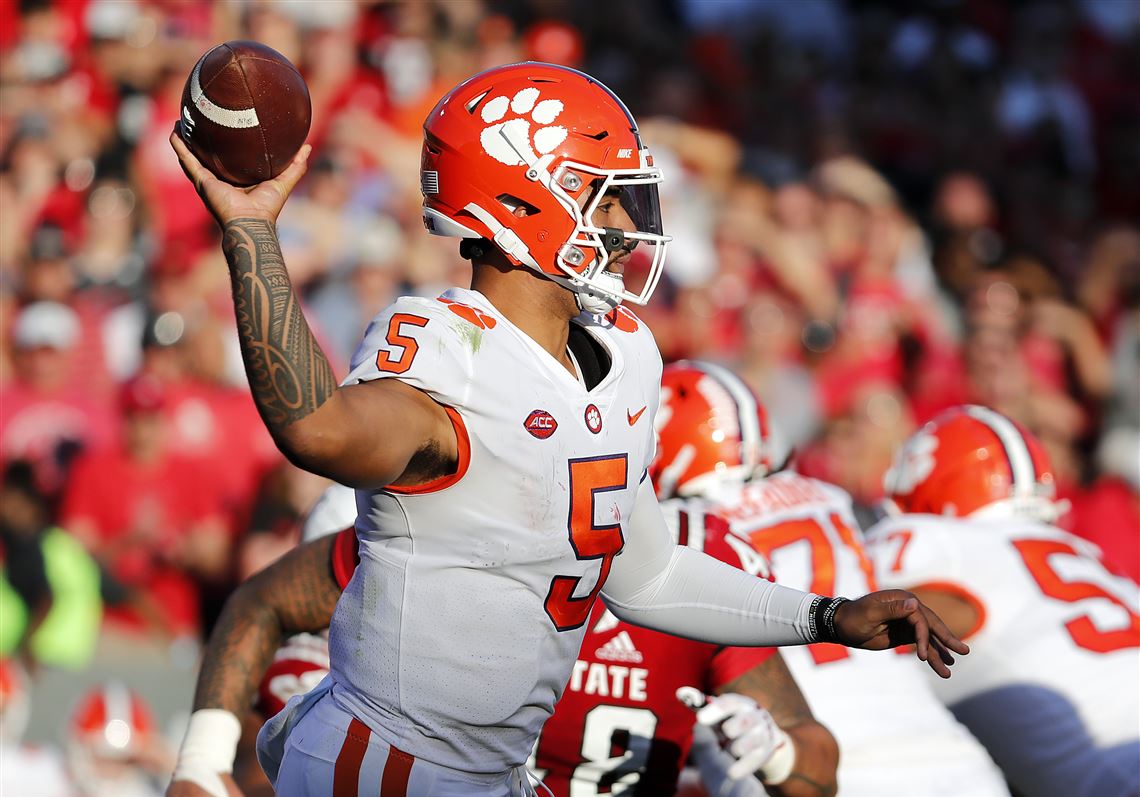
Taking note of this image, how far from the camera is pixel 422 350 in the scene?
2.71 m

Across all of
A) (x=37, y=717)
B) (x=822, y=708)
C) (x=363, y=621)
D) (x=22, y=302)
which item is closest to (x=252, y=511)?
(x=37, y=717)

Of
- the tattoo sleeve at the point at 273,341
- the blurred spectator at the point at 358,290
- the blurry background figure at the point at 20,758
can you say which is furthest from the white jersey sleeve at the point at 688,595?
the blurred spectator at the point at 358,290

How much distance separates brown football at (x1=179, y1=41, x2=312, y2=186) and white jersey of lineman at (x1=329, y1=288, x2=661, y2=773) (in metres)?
0.38

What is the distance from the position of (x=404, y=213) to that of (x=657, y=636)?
6.07 metres

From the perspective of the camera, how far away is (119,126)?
960cm

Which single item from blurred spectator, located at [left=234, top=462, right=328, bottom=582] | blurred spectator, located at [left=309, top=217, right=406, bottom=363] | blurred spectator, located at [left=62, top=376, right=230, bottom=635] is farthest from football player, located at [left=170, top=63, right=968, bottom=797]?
blurred spectator, located at [left=309, top=217, right=406, bottom=363]

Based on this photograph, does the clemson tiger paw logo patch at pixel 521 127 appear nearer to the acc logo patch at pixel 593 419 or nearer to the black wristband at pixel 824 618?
the acc logo patch at pixel 593 419

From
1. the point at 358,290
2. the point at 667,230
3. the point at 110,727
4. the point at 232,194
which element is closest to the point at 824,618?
the point at 232,194

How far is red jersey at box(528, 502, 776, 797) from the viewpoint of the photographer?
3967 mm

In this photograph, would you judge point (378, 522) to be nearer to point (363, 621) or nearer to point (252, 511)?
point (363, 621)

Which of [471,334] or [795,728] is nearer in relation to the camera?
[471,334]

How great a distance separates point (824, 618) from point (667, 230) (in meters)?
6.98

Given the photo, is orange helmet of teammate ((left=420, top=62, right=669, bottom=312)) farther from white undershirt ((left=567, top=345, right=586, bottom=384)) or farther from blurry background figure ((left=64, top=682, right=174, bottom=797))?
blurry background figure ((left=64, top=682, right=174, bottom=797))

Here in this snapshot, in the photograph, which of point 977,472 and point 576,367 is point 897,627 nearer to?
point 576,367
